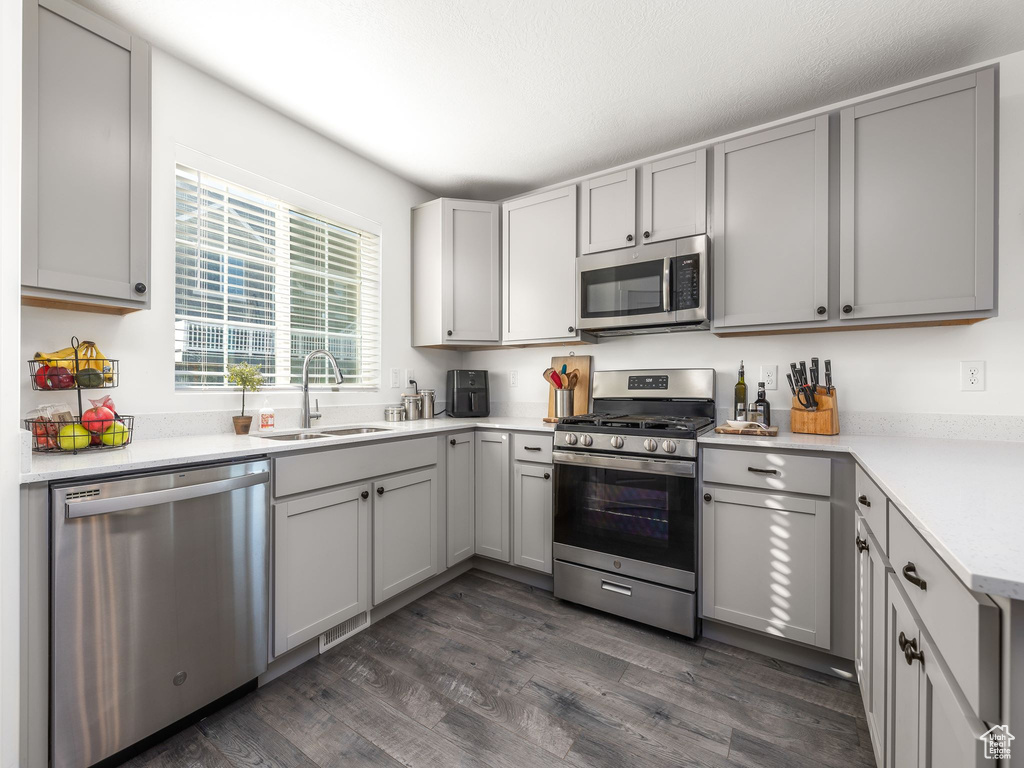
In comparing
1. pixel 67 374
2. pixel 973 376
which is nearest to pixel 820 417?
pixel 973 376

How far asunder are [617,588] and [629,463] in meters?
0.65

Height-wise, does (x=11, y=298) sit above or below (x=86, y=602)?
above

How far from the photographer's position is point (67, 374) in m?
1.58

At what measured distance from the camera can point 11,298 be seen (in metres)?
1.28

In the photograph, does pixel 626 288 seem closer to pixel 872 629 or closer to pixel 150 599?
pixel 872 629

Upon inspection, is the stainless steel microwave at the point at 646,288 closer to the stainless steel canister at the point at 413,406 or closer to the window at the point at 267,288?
the stainless steel canister at the point at 413,406

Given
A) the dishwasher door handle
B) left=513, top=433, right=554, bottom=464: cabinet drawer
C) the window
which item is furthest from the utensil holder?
the dishwasher door handle

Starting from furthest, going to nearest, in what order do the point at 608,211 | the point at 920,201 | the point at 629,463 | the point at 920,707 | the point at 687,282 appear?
1. the point at 608,211
2. the point at 687,282
3. the point at 629,463
4. the point at 920,201
5. the point at 920,707

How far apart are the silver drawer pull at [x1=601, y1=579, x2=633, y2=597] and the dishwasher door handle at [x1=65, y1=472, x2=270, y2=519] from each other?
1.69m

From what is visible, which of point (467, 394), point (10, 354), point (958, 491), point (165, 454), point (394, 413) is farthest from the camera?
point (467, 394)

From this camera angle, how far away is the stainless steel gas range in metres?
2.15

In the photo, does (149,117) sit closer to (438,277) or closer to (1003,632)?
(438,277)

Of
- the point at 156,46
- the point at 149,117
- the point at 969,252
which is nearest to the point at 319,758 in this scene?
the point at 149,117

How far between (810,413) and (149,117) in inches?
122
